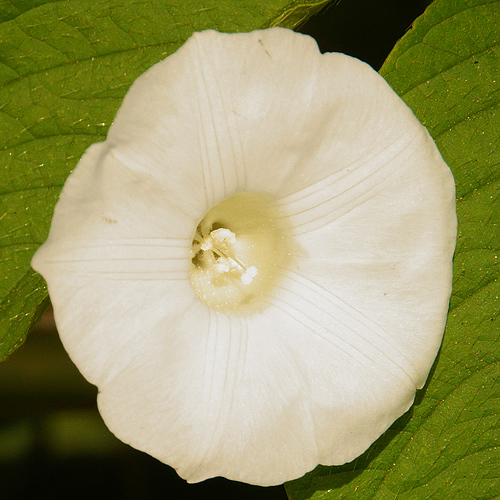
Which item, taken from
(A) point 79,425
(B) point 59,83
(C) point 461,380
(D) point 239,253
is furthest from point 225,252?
(A) point 79,425

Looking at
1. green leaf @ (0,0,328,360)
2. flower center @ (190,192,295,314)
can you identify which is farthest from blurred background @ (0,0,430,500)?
flower center @ (190,192,295,314)

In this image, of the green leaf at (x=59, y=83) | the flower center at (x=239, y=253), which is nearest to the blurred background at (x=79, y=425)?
the green leaf at (x=59, y=83)

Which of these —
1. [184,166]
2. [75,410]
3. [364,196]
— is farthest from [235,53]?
[75,410]

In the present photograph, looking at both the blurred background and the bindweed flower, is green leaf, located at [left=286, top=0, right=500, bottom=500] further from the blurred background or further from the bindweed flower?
the blurred background

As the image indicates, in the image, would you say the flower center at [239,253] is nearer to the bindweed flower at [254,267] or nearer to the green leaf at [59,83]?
the bindweed flower at [254,267]

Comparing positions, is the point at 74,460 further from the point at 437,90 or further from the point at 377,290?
the point at 437,90

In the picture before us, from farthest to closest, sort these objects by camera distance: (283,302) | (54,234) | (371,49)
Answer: (371,49), (283,302), (54,234)
